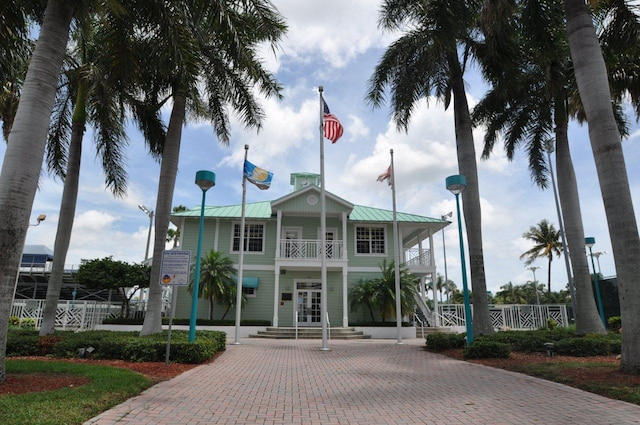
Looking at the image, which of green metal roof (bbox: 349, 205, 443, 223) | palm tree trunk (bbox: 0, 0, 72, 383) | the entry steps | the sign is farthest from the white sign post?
green metal roof (bbox: 349, 205, 443, 223)

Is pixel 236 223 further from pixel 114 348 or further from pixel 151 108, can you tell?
pixel 114 348

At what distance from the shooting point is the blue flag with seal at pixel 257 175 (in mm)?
14977

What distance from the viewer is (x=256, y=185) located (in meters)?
15.1

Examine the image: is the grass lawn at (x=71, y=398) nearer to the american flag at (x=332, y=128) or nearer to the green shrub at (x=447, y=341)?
the green shrub at (x=447, y=341)

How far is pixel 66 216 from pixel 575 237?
1620 centimetres

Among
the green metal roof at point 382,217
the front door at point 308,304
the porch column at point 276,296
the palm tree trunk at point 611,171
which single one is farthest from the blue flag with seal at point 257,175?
the palm tree trunk at point 611,171

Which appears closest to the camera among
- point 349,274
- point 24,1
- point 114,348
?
point 24,1

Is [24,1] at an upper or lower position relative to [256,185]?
upper

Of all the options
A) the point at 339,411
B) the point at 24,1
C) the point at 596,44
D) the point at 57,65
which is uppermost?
the point at 24,1

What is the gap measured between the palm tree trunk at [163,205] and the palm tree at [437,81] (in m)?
6.56

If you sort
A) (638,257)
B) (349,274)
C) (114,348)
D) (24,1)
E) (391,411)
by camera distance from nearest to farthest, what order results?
(391,411), (638,257), (24,1), (114,348), (349,274)

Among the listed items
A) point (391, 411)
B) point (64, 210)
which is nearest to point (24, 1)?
point (64, 210)

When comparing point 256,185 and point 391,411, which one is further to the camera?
point 256,185

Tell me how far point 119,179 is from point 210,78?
5.01 meters
